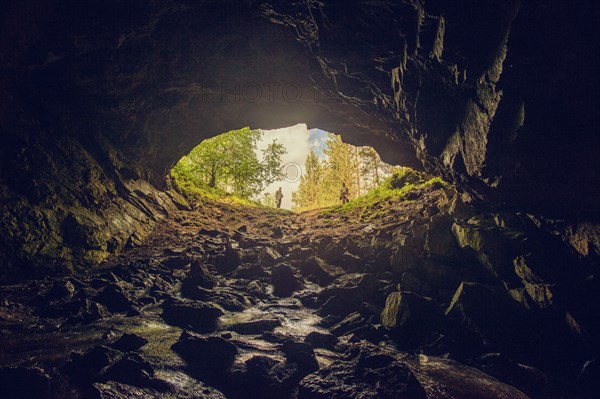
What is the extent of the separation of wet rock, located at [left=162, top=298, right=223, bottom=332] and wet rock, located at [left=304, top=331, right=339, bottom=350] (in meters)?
2.37

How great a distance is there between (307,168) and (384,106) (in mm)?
50468

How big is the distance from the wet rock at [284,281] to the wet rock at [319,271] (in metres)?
0.92

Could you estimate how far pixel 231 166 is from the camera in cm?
2867

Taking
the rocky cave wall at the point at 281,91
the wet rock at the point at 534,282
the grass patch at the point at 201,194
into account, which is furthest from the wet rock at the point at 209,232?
the wet rock at the point at 534,282

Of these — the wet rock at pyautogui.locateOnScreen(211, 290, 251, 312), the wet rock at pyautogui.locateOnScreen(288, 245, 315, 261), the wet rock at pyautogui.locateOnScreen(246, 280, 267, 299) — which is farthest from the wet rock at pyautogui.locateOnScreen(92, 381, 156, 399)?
the wet rock at pyautogui.locateOnScreen(288, 245, 315, 261)

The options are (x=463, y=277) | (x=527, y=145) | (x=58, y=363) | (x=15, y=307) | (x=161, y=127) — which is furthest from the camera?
(x=161, y=127)

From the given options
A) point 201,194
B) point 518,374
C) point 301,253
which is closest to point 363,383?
point 518,374

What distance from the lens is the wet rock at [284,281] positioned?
409 inches

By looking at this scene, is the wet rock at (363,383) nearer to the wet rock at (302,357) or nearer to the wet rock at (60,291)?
the wet rock at (302,357)

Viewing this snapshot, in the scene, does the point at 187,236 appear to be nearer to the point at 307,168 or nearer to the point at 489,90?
the point at 489,90

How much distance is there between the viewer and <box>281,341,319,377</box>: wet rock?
5.40m

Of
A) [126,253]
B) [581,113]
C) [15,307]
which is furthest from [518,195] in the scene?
[126,253]

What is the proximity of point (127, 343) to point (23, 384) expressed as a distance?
1828 millimetres

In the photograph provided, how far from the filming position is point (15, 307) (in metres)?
6.66
